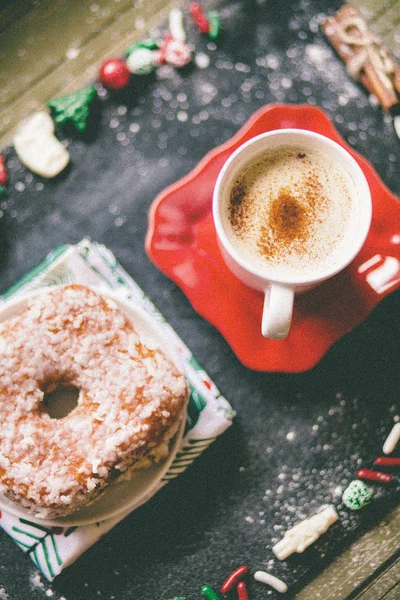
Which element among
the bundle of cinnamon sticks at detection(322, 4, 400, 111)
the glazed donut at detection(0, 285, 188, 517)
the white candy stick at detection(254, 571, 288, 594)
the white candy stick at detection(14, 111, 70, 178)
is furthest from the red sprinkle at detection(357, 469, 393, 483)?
the white candy stick at detection(14, 111, 70, 178)

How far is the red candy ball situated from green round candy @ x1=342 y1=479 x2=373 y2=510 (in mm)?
823

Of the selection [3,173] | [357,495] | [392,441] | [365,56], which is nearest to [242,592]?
[357,495]

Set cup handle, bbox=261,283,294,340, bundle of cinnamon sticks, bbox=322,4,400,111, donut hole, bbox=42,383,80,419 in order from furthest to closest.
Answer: bundle of cinnamon sticks, bbox=322,4,400,111 < donut hole, bbox=42,383,80,419 < cup handle, bbox=261,283,294,340

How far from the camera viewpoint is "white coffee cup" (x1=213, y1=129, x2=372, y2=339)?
771 mm

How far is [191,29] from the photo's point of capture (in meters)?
1.07

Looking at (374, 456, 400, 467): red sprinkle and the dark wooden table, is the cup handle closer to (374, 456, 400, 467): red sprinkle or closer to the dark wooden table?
the dark wooden table

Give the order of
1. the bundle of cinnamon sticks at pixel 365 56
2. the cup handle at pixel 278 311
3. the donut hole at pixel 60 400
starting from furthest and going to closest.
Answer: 1. the bundle of cinnamon sticks at pixel 365 56
2. the donut hole at pixel 60 400
3. the cup handle at pixel 278 311

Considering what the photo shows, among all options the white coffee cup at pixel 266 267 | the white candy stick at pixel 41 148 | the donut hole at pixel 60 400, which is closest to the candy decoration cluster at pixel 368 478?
the white coffee cup at pixel 266 267

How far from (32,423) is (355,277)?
0.54m

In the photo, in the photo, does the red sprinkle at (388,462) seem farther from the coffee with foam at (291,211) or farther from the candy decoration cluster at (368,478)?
the coffee with foam at (291,211)

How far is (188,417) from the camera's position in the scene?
0.94 metres

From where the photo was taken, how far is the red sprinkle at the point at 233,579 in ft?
3.15

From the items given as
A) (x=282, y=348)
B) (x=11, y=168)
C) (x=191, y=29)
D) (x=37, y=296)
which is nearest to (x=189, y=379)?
(x=282, y=348)

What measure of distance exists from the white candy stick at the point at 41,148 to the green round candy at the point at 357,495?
0.76 meters
